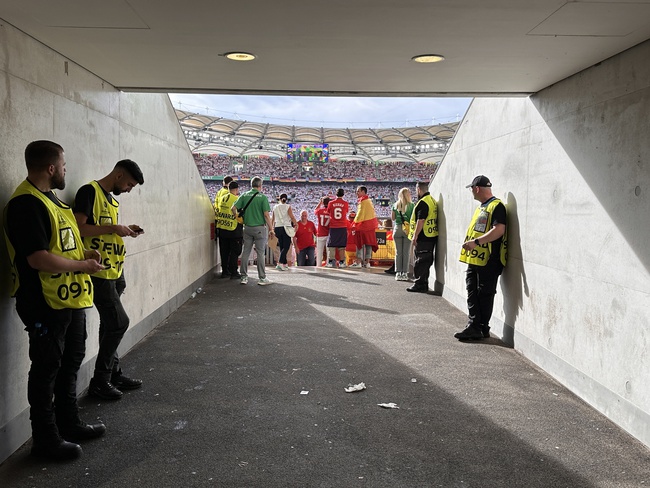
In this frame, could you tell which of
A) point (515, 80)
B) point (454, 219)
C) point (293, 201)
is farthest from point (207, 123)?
point (515, 80)

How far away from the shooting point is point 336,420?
12.9 ft

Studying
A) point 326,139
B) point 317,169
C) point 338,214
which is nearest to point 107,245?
point 338,214

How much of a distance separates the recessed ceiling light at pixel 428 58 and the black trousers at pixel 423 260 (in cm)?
518

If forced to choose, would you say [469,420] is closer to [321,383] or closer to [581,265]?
[321,383]

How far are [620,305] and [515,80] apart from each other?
7.62 ft

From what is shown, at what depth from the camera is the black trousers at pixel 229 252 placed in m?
10.7

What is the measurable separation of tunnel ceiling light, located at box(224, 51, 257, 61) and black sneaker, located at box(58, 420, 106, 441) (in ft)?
9.61

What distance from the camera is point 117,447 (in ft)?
11.3

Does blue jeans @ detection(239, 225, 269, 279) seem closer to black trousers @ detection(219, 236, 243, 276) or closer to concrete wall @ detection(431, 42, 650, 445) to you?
black trousers @ detection(219, 236, 243, 276)

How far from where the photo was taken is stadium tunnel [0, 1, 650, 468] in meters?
3.43

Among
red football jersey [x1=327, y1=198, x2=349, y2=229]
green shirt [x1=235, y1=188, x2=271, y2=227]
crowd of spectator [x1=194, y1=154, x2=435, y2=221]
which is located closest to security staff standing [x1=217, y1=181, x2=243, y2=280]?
green shirt [x1=235, y1=188, x2=271, y2=227]

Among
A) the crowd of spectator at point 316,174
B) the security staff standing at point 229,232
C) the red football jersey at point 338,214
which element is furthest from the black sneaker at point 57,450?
the crowd of spectator at point 316,174

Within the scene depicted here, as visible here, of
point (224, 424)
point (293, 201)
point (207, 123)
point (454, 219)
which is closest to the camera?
point (224, 424)

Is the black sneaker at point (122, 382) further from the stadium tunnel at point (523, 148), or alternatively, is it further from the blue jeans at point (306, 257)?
the blue jeans at point (306, 257)
